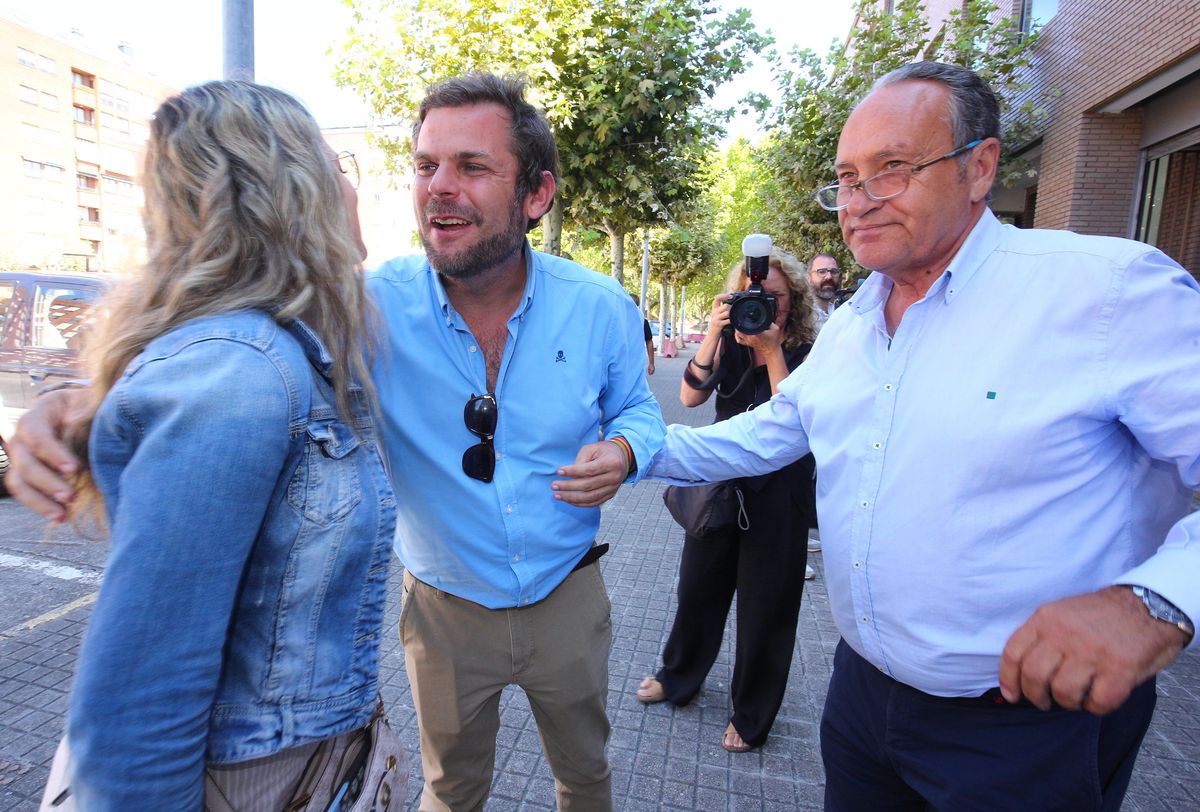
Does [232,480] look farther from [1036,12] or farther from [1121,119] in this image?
[1036,12]

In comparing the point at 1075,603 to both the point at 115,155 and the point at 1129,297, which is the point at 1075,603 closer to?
the point at 1129,297

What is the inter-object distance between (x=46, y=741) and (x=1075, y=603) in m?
3.76

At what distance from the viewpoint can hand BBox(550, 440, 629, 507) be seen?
5.52 ft

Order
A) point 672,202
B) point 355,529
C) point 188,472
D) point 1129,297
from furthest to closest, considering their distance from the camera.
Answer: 1. point 672,202
2. point 1129,297
3. point 355,529
4. point 188,472

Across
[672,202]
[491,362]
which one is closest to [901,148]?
[491,362]

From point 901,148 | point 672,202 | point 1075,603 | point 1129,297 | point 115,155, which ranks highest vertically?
point 115,155

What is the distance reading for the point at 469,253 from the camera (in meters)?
1.89

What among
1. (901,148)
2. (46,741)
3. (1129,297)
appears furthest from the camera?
(46,741)

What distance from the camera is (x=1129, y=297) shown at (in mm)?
1286

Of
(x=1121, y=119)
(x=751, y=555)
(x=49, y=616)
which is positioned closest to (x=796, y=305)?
(x=751, y=555)

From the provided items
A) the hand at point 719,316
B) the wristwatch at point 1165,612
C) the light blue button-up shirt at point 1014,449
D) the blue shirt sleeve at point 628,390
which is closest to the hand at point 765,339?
the hand at point 719,316

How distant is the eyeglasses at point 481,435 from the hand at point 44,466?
83cm

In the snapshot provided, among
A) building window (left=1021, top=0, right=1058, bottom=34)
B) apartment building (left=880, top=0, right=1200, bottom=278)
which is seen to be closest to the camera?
apartment building (left=880, top=0, right=1200, bottom=278)

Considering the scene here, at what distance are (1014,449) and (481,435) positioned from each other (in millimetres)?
1215
